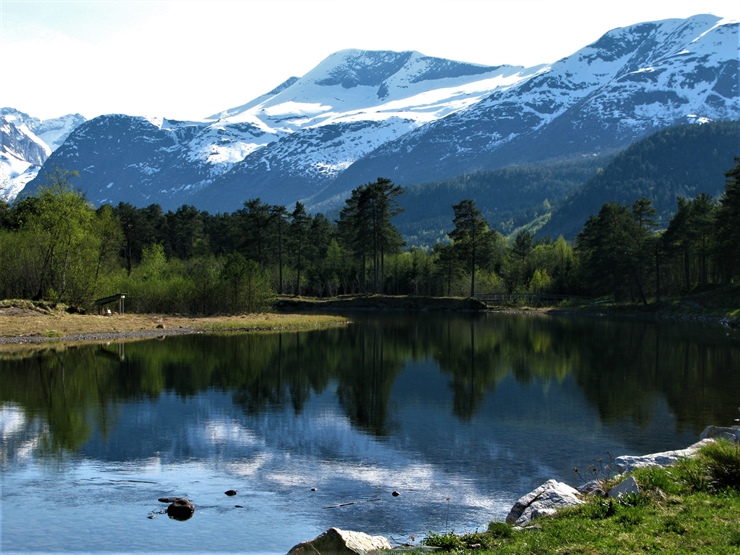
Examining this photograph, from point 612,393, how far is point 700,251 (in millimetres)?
69737

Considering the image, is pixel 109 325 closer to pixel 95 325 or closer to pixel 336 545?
pixel 95 325

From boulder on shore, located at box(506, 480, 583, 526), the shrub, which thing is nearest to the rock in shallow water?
boulder on shore, located at box(506, 480, 583, 526)

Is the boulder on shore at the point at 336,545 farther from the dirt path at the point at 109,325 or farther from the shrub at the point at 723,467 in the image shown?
the dirt path at the point at 109,325

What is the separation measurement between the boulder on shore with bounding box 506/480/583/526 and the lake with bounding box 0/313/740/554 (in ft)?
4.95

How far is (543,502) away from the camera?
1566 cm

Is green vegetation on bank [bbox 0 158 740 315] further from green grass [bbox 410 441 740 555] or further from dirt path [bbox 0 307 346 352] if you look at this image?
green grass [bbox 410 441 740 555]

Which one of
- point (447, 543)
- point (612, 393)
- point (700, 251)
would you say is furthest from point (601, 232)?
point (447, 543)

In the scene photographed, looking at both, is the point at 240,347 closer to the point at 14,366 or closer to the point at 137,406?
the point at 14,366

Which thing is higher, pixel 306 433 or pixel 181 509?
pixel 181 509

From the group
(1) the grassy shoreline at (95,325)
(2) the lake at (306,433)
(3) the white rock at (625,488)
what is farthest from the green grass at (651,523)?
(1) the grassy shoreline at (95,325)

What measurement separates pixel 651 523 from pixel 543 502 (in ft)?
9.65

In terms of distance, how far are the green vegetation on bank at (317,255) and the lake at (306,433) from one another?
76.4 feet

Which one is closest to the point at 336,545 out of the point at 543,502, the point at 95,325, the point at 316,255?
the point at 543,502

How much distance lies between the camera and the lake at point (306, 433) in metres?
17.6
